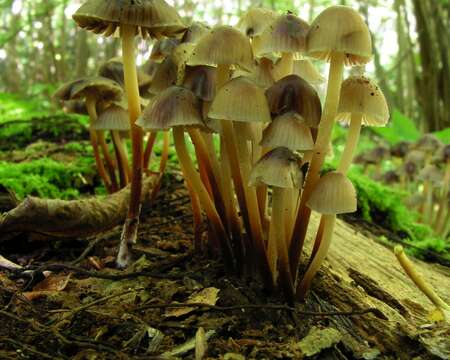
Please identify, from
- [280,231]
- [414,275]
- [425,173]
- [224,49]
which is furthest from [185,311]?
[425,173]

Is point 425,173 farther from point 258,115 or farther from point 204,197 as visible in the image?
point 258,115

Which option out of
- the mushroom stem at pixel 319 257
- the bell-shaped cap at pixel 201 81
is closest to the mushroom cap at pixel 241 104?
the bell-shaped cap at pixel 201 81

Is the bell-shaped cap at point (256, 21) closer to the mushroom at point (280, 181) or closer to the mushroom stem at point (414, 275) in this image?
the mushroom at point (280, 181)

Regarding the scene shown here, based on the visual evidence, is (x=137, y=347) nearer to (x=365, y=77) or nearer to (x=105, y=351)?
(x=105, y=351)

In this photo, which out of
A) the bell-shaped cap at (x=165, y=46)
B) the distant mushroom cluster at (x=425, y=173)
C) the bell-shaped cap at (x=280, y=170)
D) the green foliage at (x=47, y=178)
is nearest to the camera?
the bell-shaped cap at (x=280, y=170)

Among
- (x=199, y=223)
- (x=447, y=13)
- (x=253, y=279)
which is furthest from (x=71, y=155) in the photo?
(x=447, y=13)

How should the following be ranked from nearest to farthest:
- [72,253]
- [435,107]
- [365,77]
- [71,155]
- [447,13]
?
[365,77], [72,253], [71,155], [435,107], [447,13]

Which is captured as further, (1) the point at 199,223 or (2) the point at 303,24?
(1) the point at 199,223
